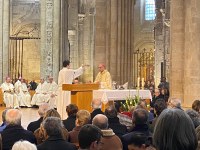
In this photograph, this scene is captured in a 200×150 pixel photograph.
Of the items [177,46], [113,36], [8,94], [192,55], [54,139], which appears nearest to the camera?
[54,139]

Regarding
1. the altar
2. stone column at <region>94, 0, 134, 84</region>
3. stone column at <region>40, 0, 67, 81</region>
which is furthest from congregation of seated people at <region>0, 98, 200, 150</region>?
stone column at <region>94, 0, 134, 84</region>

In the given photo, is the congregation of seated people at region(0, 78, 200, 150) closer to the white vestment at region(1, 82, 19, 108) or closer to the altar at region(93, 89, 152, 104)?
the altar at region(93, 89, 152, 104)

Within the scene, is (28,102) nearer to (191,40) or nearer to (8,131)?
(191,40)

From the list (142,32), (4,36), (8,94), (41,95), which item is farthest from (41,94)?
(142,32)

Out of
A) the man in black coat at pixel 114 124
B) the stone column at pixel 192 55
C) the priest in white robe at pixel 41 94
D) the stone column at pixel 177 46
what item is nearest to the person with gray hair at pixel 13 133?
the man in black coat at pixel 114 124

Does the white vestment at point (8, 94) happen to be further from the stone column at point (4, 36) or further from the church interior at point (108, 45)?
the stone column at point (4, 36)

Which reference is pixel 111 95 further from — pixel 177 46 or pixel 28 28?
pixel 28 28

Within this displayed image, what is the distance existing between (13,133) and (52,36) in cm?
2109

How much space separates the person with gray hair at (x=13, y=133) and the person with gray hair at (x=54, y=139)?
783 mm

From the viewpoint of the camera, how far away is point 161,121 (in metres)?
3.74

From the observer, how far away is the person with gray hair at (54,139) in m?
6.05

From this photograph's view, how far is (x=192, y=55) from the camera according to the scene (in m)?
18.0

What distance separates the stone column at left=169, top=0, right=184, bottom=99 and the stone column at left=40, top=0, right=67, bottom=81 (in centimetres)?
1041

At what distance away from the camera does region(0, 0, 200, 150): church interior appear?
59.1 ft
